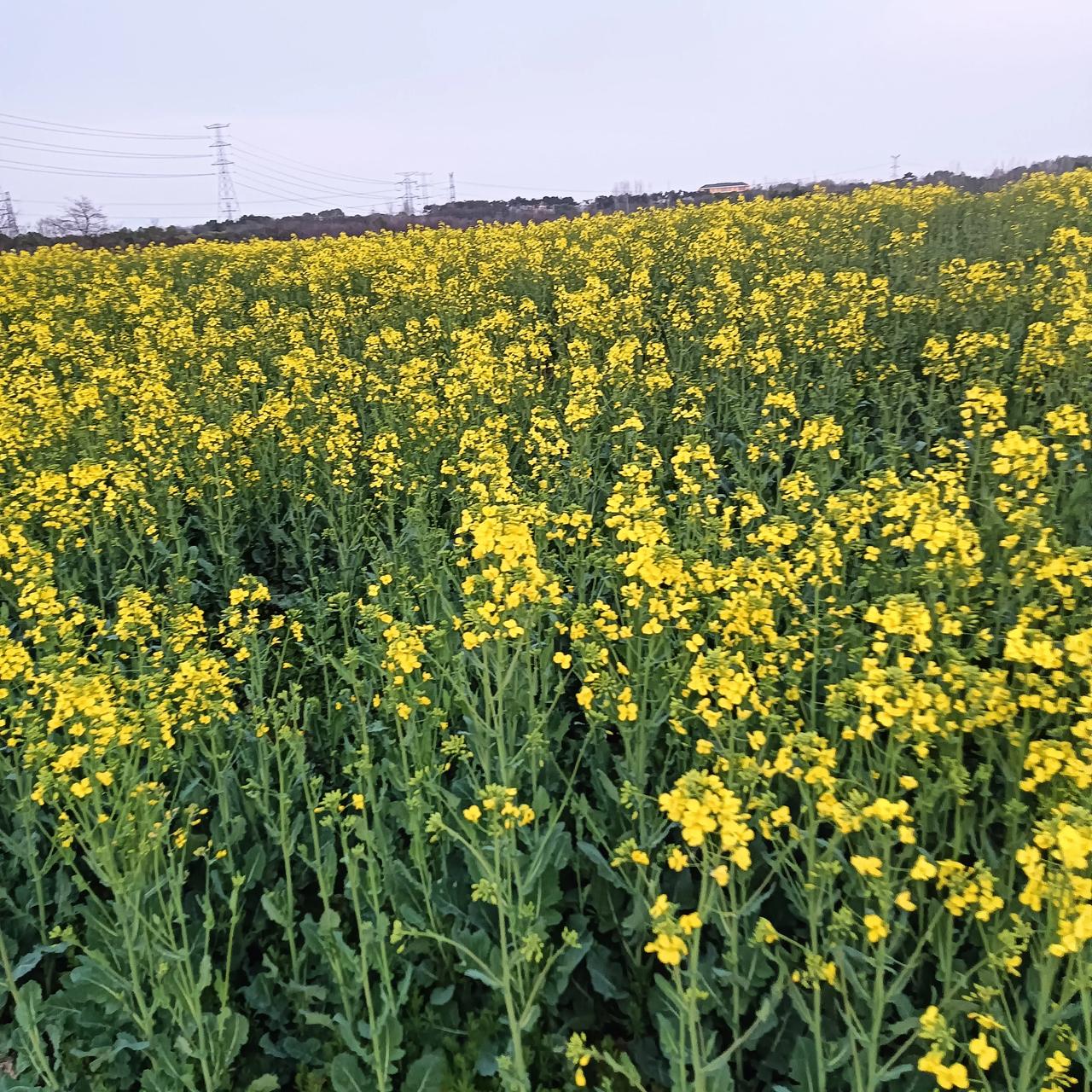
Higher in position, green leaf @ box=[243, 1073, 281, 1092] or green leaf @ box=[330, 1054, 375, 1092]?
green leaf @ box=[330, 1054, 375, 1092]

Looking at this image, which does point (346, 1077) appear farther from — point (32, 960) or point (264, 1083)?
point (32, 960)

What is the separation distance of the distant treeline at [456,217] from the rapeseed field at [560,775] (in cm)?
1891

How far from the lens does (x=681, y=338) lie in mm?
7555

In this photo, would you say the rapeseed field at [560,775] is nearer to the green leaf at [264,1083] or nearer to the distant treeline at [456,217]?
the green leaf at [264,1083]

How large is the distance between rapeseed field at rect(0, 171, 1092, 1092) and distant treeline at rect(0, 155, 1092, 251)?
18.9 meters

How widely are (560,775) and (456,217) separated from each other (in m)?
26.1

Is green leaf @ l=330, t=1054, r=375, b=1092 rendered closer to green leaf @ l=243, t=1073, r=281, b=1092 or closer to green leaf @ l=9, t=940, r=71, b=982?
green leaf @ l=243, t=1073, r=281, b=1092

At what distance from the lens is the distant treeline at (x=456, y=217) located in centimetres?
2286

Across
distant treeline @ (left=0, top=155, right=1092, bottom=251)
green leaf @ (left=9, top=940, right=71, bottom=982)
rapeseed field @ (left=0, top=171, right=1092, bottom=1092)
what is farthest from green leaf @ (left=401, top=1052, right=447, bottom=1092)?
distant treeline @ (left=0, top=155, right=1092, bottom=251)

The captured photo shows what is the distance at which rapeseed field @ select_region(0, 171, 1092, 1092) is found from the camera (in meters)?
2.23

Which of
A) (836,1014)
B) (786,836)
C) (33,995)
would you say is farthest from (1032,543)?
(33,995)

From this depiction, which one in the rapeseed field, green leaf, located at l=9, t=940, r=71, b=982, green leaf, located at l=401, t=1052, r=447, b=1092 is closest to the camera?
→ the rapeseed field

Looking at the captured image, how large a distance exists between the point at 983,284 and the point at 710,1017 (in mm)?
7243

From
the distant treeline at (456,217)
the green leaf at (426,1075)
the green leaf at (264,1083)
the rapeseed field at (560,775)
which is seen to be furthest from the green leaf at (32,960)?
the distant treeline at (456,217)
